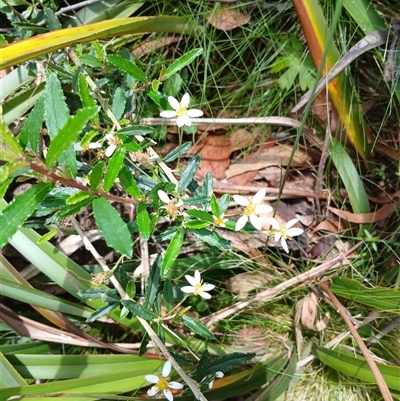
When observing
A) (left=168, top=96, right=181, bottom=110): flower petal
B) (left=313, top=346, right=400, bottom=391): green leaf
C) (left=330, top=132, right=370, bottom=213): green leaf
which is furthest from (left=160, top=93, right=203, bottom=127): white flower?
(left=313, top=346, right=400, bottom=391): green leaf

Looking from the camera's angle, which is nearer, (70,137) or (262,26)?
(70,137)

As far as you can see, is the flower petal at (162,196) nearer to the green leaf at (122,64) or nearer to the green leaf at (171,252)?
the green leaf at (171,252)

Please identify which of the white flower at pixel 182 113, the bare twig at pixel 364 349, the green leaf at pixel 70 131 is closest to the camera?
the green leaf at pixel 70 131

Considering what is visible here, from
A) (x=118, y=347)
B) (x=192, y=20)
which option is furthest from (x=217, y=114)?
(x=118, y=347)

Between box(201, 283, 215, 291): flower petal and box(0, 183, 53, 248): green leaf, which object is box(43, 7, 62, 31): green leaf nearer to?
box(0, 183, 53, 248): green leaf

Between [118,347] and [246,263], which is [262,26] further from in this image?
[118,347]

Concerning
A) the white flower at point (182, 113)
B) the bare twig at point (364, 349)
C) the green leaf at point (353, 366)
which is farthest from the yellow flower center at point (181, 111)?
the green leaf at point (353, 366)
